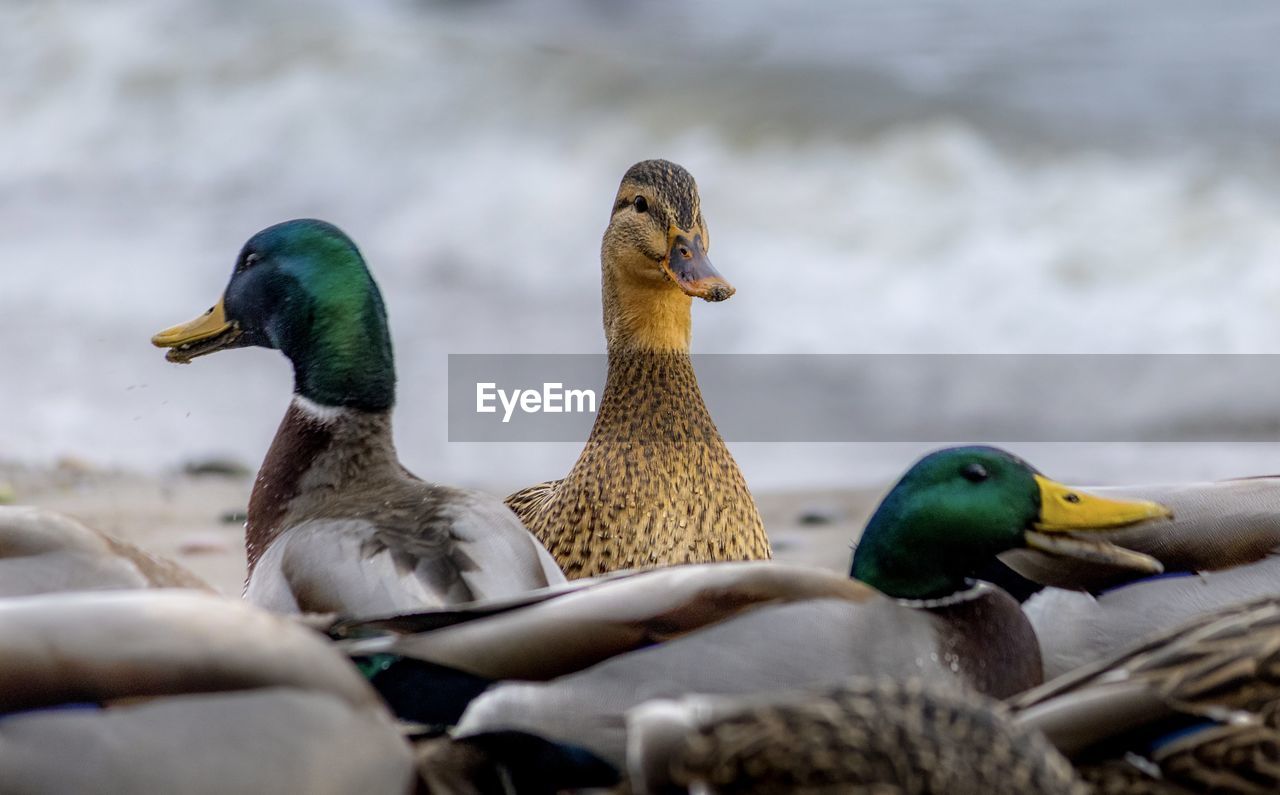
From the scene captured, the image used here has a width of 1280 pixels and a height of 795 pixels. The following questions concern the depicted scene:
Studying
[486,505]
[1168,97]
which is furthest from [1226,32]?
[486,505]

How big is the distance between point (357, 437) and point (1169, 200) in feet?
26.6

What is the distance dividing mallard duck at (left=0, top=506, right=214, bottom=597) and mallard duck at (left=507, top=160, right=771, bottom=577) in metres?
1.20

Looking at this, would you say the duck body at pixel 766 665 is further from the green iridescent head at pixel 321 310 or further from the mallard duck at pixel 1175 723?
the green iridescent head at pixel 321 310

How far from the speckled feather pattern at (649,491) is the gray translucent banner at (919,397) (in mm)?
3541

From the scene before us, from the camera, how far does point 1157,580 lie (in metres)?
3.24

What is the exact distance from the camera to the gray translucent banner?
8062 mm

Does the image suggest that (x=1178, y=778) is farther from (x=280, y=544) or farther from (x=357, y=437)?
(x=357, y=437)

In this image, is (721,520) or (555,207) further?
(555,207)

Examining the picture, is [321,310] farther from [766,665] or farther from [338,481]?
[766,665]

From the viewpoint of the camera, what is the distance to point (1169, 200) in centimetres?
1045

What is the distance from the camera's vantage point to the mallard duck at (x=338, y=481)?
111 inches

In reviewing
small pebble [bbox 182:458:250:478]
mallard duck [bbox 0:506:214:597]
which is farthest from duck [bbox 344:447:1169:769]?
A: small pebble [bbox 182:458:250:478]

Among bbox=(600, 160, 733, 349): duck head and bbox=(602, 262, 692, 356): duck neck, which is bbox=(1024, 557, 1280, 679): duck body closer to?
bbox=(600, 160, 733, 349): duck head

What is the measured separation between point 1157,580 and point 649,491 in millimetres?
1195
